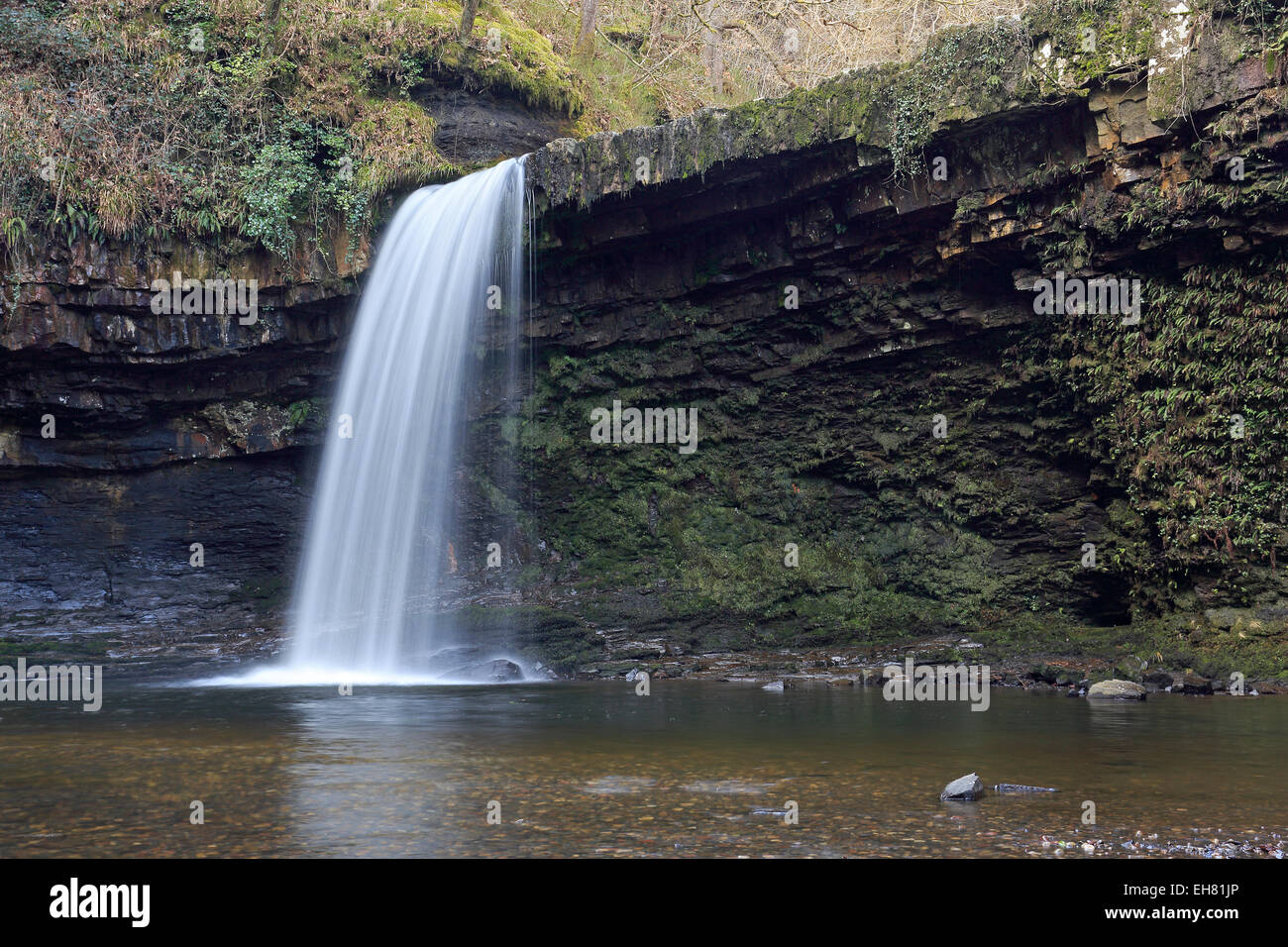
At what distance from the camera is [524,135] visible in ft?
61.1

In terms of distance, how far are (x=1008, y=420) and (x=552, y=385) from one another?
23.1 ft

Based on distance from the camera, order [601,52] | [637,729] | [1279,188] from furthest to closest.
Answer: [601,52] < [1279,188] < [637,729]

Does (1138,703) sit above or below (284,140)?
below

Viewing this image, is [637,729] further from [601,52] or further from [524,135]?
[601,52]

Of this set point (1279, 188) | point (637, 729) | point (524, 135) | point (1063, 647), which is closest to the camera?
point (637, 729)

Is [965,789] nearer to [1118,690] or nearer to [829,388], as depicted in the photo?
[1118,690]

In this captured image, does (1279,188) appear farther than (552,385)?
No

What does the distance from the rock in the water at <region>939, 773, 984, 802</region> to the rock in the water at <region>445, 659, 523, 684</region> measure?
829 cm

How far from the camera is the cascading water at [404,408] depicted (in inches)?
597

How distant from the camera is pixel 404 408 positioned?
50.5 feet

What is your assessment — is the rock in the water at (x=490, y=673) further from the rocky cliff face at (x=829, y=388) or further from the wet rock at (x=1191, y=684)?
the wet rock at (x=1191, y=684)

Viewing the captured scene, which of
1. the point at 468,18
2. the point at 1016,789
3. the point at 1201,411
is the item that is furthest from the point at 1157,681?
the point at 468,18

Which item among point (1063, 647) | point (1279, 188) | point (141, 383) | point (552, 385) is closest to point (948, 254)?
point (1279, 188)

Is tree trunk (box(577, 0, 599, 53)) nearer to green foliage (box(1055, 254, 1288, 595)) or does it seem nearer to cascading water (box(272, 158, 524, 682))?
cascading water (box(272, 158, 524, 682))
